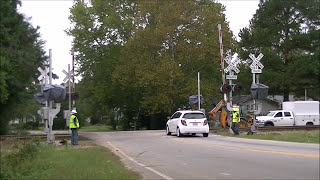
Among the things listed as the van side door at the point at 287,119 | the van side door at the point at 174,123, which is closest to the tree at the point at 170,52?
the van side door at the point at 287,119

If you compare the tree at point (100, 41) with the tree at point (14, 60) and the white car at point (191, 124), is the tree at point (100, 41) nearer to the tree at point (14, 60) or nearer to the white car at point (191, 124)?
the tree at point (14, 60)

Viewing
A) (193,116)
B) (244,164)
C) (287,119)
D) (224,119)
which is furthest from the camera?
(287,119)

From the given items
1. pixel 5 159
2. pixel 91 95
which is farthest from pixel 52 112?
pixel 91 95

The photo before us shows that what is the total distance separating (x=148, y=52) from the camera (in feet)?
152

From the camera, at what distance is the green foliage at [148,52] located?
44.9 m

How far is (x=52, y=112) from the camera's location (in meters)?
22.1

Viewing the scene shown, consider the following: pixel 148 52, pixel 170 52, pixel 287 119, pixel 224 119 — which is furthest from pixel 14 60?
pixel 287 119

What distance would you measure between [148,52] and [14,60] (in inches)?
657

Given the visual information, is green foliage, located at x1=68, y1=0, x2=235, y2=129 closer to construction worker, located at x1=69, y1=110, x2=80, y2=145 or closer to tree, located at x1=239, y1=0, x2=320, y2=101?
construction worker, located at x1=69, y1=110, x2=80, y2=145

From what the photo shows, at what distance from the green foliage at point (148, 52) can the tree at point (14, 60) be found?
1239 cm

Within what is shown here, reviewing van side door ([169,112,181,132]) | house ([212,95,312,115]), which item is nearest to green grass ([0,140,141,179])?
van side door ([169,112,181,132])

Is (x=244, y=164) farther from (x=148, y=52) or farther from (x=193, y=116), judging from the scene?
(x=148, y=52)

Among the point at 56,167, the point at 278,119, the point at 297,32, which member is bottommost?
the point at 56,167

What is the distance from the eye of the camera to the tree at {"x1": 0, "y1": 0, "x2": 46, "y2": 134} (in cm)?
3094
